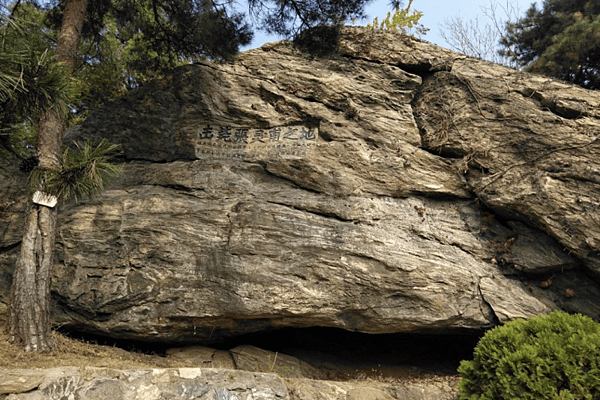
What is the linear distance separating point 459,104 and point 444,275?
2.96 metres

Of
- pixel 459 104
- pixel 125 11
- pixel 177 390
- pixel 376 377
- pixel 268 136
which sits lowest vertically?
pixel 376 377

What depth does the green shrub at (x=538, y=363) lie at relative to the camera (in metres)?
4.27

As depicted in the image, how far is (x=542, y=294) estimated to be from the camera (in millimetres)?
6109

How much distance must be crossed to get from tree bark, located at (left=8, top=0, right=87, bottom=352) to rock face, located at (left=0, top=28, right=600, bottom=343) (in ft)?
2.40

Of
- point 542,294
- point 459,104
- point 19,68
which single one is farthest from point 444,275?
point 19,68

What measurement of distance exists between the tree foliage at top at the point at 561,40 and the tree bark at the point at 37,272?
10.5 metres

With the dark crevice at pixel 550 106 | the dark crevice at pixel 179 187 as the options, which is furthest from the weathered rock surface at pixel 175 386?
the dark crevice at pixel 550 106

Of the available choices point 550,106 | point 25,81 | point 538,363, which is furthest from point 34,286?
point 550,106

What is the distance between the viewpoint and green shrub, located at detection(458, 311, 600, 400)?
14.0 ft

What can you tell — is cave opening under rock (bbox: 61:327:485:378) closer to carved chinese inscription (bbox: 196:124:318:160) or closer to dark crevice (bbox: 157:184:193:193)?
dark crevice (bbox: 157:184:193:193)

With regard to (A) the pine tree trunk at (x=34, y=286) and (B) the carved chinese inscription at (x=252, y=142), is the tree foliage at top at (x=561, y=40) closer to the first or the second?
(B) the carved chinese inscription at (x=252, y=142)

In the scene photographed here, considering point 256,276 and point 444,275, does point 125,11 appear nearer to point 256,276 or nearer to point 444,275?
point 256,276

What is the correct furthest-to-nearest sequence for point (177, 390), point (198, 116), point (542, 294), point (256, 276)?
point (198, 116) < point (542, 294) < point (256, 276) < point (177, 390)

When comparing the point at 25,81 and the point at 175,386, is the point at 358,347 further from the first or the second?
the point at 25,81
